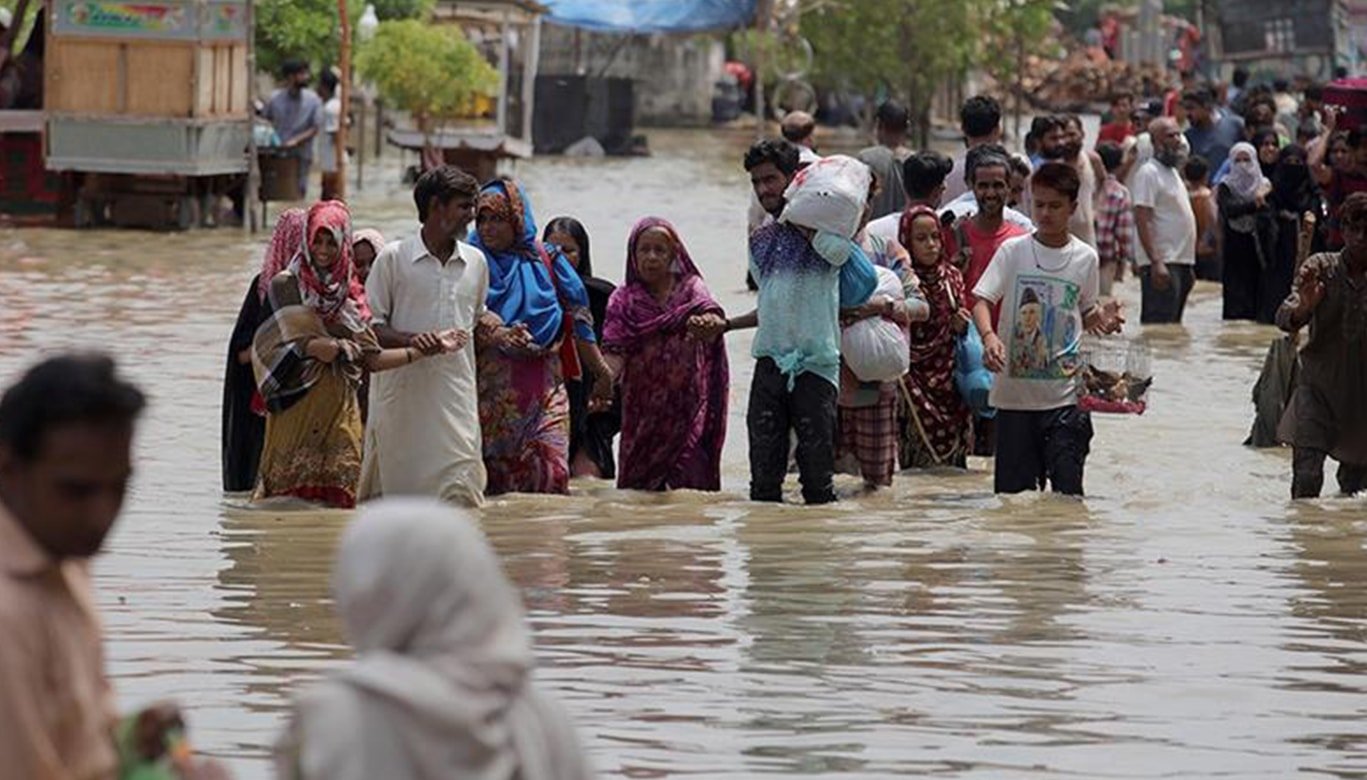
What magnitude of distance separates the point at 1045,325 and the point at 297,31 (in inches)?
942

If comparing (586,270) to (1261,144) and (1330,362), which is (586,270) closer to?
(1330,362)

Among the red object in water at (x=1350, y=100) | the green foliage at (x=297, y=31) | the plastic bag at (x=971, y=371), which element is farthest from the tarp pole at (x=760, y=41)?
the plastic bag at (x=971, y=371)

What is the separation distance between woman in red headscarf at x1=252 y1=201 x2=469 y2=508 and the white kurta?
97 millimetres

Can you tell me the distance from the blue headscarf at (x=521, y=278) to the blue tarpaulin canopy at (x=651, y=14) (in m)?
31.2

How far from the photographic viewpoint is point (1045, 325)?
35.8 ft

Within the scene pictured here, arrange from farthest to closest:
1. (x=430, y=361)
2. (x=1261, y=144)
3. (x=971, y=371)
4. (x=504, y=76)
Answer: (x=504, y=76)
(x=1261, y=144)
(x=971, y=371)
(x=430, y=361)

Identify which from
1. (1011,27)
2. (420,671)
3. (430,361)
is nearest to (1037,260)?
(430,361)

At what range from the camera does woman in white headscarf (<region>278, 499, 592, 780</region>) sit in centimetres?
351

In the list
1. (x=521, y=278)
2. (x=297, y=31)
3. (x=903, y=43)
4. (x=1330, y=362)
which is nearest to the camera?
(x=521, y=278)

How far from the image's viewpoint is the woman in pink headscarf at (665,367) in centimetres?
1120

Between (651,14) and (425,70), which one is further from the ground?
(651,14)

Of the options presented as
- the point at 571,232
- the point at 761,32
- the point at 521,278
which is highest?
the point at 761,32

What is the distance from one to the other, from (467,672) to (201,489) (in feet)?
26.7

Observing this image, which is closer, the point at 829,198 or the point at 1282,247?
the point at 829,198
